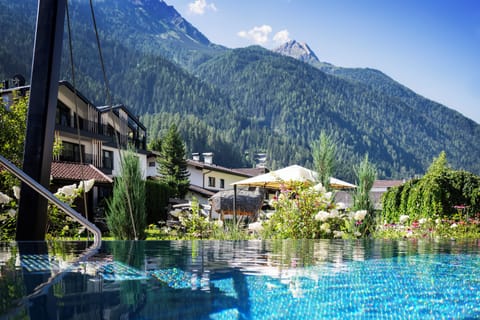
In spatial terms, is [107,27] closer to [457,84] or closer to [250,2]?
[250,2]

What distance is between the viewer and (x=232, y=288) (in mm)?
1434

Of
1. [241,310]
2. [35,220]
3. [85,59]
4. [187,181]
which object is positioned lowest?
[241,310]

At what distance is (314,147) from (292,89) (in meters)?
160

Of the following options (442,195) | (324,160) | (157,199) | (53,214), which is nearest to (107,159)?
(157,199)

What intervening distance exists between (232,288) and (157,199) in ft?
80.4

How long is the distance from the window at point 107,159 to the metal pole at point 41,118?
26165 mm

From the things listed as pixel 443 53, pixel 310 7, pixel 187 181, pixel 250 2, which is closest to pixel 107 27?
pixel 250 2

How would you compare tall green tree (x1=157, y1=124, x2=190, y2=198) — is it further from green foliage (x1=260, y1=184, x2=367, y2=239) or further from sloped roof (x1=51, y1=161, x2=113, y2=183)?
green foliage (x1=260, y1=184, x2=367, y2=239)

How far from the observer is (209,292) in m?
1.34

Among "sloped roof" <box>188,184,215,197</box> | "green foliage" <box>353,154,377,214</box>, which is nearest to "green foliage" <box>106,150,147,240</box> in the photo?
"green foliage" <box>353,154,377,214</box>

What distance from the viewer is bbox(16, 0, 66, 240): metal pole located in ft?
11.2

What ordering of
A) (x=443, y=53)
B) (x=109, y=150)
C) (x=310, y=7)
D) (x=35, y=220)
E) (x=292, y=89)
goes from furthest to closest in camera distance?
(x=292, y=89), (x=310, y=7), (x=443, y=53), (x=109, y=150), (x=35, y=220)

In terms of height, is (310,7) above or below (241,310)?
above

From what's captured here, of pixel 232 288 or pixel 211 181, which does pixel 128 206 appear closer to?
pixel 232 288
